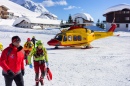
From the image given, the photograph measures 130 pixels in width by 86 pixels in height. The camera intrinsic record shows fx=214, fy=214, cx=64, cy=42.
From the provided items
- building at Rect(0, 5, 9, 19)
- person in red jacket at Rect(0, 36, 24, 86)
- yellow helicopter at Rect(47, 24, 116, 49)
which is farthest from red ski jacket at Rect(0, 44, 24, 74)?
building at Rect(0, 5, 9, 19)

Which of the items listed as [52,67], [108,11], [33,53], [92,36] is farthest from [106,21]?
[33,53]

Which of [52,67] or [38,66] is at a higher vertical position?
[38,66]

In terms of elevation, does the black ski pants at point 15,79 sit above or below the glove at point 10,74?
below

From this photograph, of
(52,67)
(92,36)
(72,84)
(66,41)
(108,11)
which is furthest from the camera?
(108,11)

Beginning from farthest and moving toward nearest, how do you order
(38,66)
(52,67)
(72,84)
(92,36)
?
(92,36)
(52,67)
(72,84)
(38,66)

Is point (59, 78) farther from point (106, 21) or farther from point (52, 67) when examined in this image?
point (106, 21)

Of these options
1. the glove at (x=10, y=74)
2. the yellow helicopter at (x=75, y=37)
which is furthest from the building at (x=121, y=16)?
the glove at (x=10, y=74)

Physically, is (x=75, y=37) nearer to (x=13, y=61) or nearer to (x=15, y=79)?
(x=15, y=79)

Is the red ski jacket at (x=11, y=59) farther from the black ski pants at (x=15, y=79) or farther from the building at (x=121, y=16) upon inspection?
the building at (x=121, y=16)

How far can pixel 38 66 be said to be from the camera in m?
7.72

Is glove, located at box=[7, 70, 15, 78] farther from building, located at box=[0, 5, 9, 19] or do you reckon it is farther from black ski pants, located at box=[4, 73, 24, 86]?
building, located at box=[0, 5, 9, 19]

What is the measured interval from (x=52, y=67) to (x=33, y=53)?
409 centimetres

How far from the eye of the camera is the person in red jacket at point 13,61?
5283 mm

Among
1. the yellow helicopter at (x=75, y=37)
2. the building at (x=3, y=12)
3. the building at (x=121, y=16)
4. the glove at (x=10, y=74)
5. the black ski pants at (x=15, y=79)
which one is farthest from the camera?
the building at (x=3, y=12)
